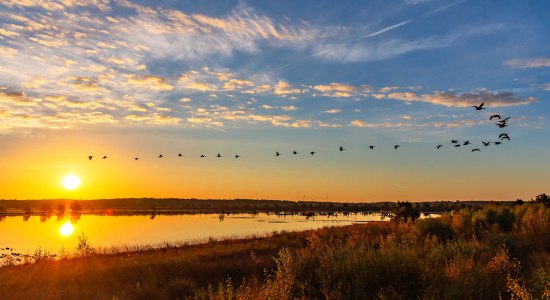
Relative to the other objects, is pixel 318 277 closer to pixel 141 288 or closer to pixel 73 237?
pixel 141 288

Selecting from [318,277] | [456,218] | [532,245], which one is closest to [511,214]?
[456,218]

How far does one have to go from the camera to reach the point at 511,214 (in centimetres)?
2998

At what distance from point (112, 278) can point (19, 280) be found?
9.74ft

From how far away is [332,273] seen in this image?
34.3 feet

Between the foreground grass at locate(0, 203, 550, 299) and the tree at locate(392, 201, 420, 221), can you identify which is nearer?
the foreground grass at locate(0, 203, 550, 299)

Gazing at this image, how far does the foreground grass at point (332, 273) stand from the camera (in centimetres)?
1003

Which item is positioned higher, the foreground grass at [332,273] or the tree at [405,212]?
the tree at [405,212]

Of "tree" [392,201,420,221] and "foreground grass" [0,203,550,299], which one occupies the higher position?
"tree" [392,201,420,221]

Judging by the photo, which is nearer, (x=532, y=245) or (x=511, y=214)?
(x=532, y=245)

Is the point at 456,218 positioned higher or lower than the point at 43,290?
higher

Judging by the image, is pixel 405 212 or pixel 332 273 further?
pixel 405 212

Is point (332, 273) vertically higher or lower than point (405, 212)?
lower

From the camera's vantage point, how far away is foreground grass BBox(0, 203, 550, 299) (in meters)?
10.0

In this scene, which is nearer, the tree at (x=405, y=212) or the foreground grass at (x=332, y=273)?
the foreground grass at (x=332, y=273)
